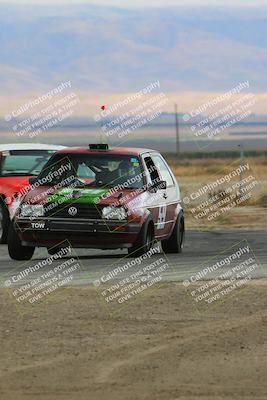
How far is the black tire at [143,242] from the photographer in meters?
19.6

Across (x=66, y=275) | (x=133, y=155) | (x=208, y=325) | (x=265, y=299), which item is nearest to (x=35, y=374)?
(x=208, y=325)

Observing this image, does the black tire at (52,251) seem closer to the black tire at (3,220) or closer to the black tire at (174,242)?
the black tire at (174,242)

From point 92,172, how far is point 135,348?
883 cm

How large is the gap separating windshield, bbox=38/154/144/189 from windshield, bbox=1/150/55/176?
326 cm

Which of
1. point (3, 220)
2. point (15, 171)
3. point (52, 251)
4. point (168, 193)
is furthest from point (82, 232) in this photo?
point (15, 171)

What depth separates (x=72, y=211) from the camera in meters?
19.5

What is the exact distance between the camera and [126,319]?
1360cm

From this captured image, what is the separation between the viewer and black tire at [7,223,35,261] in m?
19.8

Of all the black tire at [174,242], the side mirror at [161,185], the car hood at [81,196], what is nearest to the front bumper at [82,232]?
the car hood at [81,196]

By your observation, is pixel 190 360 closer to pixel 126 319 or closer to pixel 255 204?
pixel 126 319

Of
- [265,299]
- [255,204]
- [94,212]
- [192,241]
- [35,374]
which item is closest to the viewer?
[35,374]

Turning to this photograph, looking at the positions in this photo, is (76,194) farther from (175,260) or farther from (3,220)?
(3,220)

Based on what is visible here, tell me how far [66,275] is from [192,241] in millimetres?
7591

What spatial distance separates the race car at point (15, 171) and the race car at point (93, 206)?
246 cm
